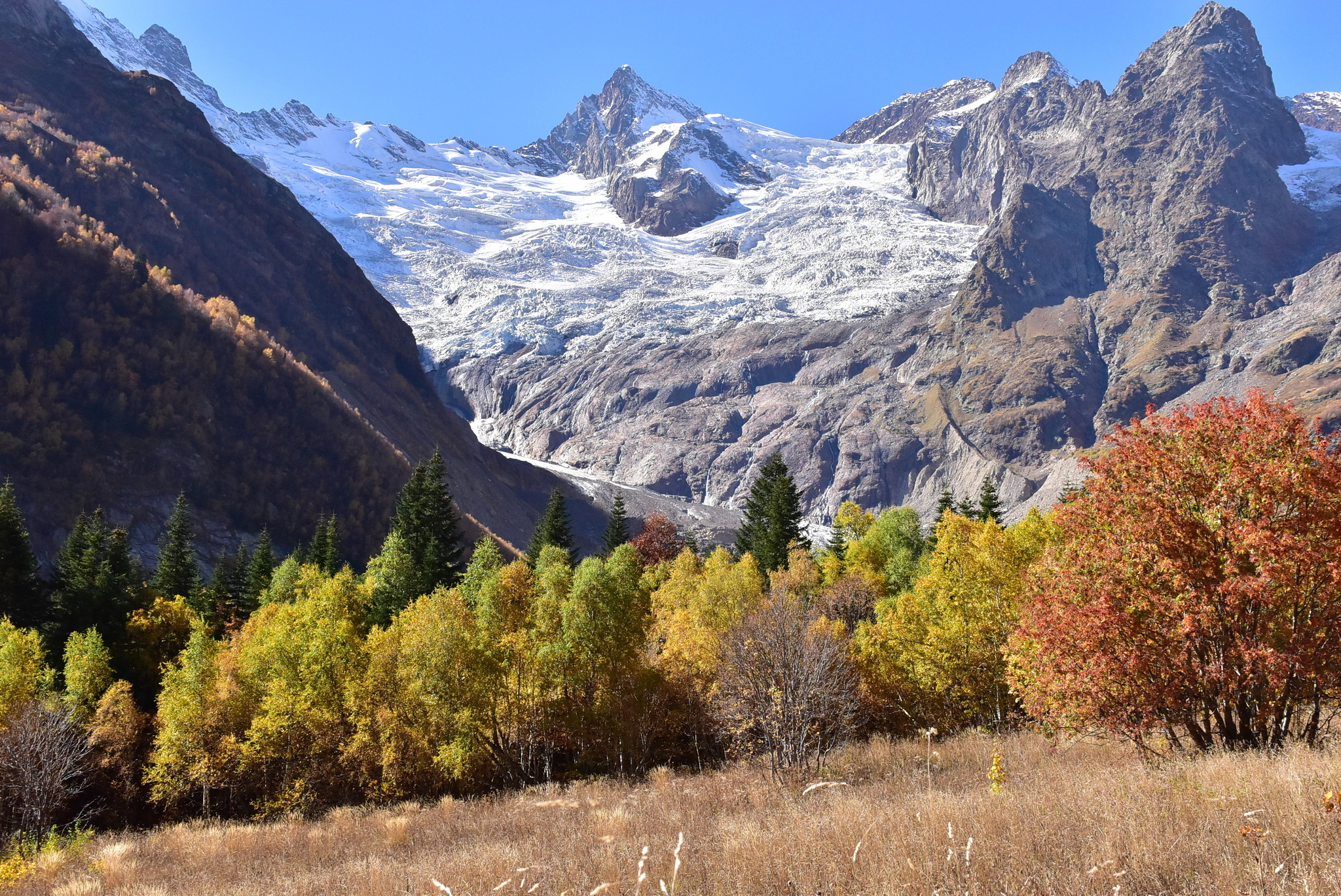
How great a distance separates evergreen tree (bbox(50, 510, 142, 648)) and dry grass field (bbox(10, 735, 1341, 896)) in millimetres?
28647

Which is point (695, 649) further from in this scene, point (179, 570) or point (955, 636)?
point (179, 570)

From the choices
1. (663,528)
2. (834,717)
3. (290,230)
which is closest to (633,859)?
(834,717)

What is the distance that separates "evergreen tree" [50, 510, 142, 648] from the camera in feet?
142

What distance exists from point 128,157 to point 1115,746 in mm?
168934

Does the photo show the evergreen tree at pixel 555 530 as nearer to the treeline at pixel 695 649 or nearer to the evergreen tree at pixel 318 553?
the treeline at pixel 695 649

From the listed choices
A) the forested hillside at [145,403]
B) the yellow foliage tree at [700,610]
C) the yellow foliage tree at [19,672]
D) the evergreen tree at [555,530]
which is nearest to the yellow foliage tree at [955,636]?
the yellow foliage tree at [700,610]

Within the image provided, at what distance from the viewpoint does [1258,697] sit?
41.4ft

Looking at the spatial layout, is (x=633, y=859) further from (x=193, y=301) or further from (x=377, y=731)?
(x=193, y=301)

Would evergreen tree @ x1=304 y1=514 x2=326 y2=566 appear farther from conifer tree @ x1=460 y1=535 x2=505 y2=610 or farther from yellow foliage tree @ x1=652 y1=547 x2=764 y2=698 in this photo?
yellow foliage tree @ x1=652 y1=547 x2=764 y2=698

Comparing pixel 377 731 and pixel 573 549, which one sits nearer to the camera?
pixel 377 731

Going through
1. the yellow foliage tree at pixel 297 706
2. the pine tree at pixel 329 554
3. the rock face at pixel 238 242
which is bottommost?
the yellow foliage tree at pixel 297 706

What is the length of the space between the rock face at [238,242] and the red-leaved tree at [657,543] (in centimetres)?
4823

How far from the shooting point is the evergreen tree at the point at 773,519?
183 ft

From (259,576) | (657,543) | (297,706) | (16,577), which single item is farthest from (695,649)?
(16,577)
